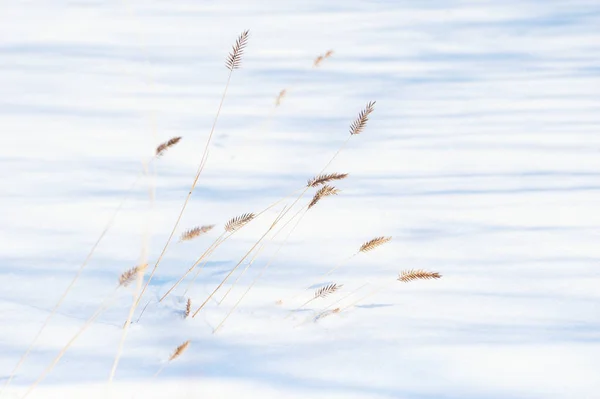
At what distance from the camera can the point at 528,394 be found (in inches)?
46.7

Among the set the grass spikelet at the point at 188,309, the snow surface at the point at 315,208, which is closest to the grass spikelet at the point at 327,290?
the snow surface at the point at 315,208

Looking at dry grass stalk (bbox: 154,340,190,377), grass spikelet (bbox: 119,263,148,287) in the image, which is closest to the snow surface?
dry grass stalk (bbox: 154,340,190,377)

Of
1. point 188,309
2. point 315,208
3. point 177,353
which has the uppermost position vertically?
point 315,208

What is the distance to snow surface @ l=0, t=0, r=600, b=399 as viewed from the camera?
125 cm

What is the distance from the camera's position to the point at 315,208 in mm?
2059

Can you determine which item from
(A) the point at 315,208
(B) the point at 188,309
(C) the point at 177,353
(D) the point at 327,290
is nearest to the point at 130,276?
(C) the point at 177,353

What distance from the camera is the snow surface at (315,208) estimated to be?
49.2 inches

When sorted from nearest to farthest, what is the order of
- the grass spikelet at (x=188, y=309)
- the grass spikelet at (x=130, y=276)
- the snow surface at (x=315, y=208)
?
the grass spikelet at (x=130, y=276) → the snow surface at (x=315, y=208) → the grass spikelet at (x=188, y=309)

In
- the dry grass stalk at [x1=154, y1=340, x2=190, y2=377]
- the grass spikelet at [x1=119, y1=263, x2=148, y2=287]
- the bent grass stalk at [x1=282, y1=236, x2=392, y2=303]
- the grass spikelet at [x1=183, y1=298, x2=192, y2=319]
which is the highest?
the bent grass stalk at [x1=282, y1=236, x2=392, y2=303]

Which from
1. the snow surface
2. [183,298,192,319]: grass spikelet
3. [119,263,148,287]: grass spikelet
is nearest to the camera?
[119,263,148,287]: grass spikelet

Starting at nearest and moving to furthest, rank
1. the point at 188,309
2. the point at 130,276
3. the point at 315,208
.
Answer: the point at 130,276, the point at 188,309, the point at 315,208

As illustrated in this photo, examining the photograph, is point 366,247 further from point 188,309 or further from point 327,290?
point 188,309

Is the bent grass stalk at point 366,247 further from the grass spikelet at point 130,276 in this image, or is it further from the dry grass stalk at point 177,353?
the grass spikelet at point 130,276

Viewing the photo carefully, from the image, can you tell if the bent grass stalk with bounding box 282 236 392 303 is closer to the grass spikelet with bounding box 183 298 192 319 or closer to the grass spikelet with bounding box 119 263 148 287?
the grass spikelet with bounding box 183 298 192 319
